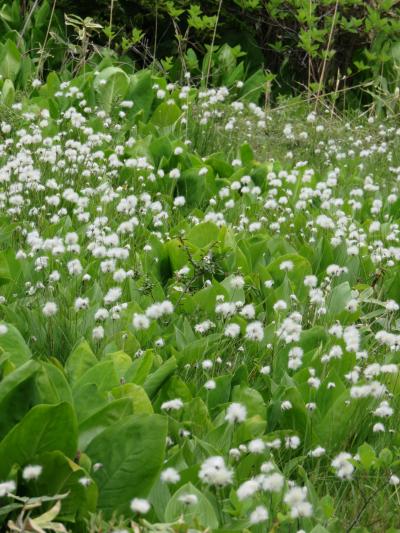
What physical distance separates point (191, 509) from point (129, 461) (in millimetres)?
233

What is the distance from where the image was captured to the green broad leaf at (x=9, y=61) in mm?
6754

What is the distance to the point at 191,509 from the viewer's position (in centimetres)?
229

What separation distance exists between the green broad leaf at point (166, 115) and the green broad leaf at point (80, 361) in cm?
362

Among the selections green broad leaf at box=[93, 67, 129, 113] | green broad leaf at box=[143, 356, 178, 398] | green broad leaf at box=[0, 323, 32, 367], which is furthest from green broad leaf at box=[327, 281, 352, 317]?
green broad leaf at box=[93, 67, 129, 113]

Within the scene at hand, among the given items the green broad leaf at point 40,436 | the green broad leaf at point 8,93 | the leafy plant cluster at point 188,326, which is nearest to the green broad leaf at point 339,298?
the leafy plant cluster at point 188,326

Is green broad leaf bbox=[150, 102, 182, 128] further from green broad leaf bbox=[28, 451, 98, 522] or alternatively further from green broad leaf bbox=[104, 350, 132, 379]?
green broad leaf bbox=[28, 451, 98, 522]

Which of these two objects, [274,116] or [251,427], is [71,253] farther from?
[274,116]

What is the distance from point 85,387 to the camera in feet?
8.75

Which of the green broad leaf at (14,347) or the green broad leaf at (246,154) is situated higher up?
the green broad leaf at (14,347)

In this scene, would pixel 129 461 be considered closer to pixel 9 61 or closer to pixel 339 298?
pixel 339 298

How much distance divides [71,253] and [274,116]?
3.90m

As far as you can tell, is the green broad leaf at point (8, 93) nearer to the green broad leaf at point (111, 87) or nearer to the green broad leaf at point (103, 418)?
the green broad leaf at point (111, 87)

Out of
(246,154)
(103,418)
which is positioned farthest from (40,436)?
(246,154)

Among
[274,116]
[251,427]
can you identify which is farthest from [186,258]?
[274,116]
